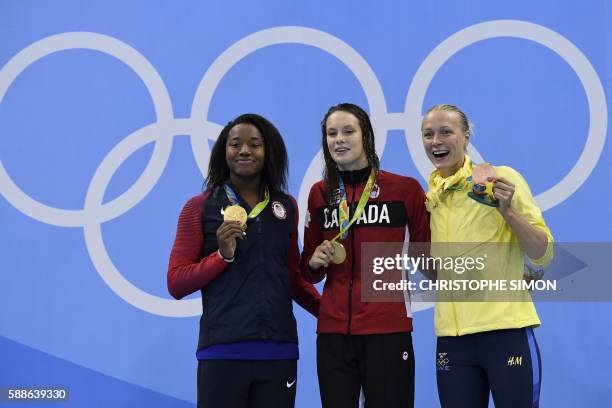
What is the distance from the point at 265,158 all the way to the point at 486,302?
3.80ft

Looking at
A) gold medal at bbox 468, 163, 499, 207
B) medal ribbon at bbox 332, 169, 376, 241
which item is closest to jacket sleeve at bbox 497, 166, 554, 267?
gold medal at bbox 468, 163, 499, 207

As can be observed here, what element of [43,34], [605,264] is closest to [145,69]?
[43,34]

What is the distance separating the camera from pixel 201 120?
493cm

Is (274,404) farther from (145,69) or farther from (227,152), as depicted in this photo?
(145,69)

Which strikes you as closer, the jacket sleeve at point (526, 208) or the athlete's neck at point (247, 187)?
the jacket sleeve at point (526, 208)

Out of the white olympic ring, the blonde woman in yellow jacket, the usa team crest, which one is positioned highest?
the white olympic ring

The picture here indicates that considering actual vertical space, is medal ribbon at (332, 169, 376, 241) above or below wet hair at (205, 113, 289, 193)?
below

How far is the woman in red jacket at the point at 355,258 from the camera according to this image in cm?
300

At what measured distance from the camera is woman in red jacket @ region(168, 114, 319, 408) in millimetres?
3033

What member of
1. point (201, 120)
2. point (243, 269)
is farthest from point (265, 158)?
point (201, 120)

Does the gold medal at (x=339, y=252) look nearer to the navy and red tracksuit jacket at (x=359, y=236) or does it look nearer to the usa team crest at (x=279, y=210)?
the navy and red tracksuit jacket at (x=359, y=236)

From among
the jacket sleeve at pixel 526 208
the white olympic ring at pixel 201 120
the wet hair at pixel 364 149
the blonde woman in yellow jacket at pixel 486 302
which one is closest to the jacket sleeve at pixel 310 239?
the wet hair at pixel 364 149

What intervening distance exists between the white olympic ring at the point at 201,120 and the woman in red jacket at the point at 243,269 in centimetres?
150

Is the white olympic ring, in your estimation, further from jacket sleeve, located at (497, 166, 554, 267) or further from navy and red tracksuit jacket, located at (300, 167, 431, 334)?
jacket sleeve, located at (497, 166, 554, 267)
